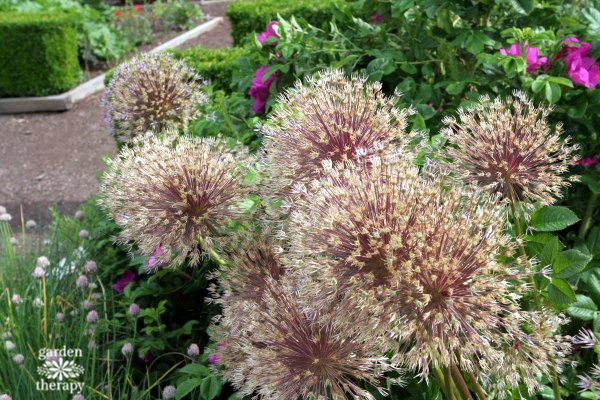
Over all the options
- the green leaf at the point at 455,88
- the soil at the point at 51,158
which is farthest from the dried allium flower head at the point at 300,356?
the soil at the point at 51,158

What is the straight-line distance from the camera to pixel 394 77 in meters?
2.70

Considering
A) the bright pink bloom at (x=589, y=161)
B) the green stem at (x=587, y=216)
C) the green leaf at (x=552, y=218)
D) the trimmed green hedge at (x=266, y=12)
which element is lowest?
the trimmed green hedge at (x=266, y=12)

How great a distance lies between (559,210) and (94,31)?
10.9 m

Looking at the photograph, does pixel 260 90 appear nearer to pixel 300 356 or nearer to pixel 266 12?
pixel 300 356

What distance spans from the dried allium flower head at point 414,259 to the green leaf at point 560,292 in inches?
14.1

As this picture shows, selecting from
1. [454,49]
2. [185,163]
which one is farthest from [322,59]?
[185,163]

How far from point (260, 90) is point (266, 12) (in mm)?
6139

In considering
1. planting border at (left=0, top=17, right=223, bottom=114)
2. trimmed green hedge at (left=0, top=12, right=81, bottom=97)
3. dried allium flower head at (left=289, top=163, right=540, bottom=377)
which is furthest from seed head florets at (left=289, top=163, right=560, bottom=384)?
trimmed green hedge at (left=0, top=12, right=81, bottom=97)

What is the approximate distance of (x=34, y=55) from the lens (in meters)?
9.54

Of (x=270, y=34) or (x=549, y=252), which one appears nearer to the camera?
(x=549, y=252)

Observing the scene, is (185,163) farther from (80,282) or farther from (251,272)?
(80,282)

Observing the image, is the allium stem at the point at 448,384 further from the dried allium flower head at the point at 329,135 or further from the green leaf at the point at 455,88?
the green leaf at the point at 455,88

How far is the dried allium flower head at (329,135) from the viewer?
1.32 meters

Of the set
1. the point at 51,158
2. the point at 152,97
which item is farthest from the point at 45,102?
the point at 152,97
